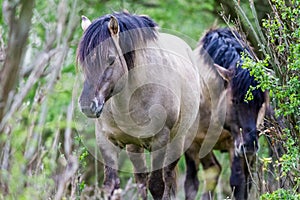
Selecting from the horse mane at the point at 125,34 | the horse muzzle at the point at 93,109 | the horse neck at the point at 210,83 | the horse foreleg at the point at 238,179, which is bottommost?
the horse foreleg at the point at 238,179

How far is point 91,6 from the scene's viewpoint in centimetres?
1101

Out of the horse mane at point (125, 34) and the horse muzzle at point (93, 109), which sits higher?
the horse mane at point (125, 34)

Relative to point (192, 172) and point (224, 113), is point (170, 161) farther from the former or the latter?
point (192, 172)

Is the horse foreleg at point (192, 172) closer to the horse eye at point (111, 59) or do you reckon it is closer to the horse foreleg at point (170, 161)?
the horse foreleg at point (170, 161)

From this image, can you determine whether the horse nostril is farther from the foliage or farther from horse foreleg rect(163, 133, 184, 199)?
horse foreleg rect(163, 133, 184, 199)

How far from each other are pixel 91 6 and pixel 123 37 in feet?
18.5

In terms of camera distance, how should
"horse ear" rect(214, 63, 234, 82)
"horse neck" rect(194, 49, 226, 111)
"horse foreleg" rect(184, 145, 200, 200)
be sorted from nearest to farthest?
"horse ear" rect(214, 63, 234, 82), "horse neck" rect(194, 49, 226, 111), "horse foreleg" rect(184, 145, 200, 200)

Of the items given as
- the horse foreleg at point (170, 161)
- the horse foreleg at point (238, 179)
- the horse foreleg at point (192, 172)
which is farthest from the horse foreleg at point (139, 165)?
the horse foreleg at point (192, 172)

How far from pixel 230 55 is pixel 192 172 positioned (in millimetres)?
1415

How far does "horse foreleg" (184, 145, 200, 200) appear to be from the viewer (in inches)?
312

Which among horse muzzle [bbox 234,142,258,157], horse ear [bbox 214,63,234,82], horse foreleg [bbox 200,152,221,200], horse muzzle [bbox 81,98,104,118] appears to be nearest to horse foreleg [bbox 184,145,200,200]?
horse foreleg [bbox 200,152,221,200]

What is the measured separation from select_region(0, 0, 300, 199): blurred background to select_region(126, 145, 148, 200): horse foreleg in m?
0.26

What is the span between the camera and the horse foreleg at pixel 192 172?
7.93m

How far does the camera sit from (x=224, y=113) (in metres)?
7.60
